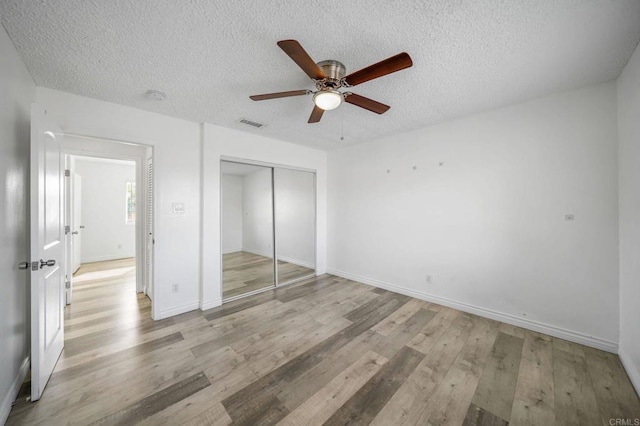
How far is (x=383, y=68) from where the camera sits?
1558 millimetres

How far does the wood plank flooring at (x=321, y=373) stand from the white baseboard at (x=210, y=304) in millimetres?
89

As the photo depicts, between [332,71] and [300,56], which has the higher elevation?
[332,71]

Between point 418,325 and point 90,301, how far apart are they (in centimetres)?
451

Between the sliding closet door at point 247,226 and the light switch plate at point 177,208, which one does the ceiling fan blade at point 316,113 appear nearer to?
the sliding closet door at point 247,226

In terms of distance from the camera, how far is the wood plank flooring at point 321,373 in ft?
5.19

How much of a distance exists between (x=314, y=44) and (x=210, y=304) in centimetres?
326

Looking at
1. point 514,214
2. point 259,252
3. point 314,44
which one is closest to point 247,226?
point 259,252

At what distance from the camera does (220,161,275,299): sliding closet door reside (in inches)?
163

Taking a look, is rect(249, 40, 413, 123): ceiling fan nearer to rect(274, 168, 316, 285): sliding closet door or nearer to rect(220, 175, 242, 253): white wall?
rect(274, 168, 316, 285): sliding closet door

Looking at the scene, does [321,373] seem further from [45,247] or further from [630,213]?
[630,213]

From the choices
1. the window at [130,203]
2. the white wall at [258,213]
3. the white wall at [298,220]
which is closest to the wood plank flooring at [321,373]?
the white wall at [258,213]

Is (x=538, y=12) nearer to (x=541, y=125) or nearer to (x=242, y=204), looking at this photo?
(x=541, y=125)

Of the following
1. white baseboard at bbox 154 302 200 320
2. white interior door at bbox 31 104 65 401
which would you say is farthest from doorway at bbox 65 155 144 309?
white interior door at bbox 31 104 65 401

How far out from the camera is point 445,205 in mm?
3287
